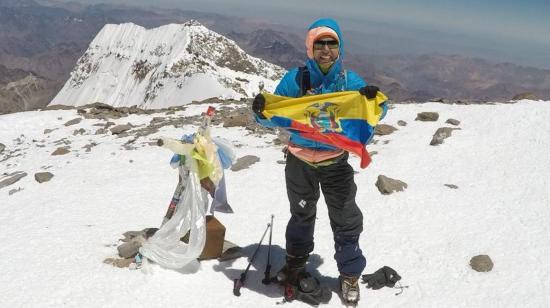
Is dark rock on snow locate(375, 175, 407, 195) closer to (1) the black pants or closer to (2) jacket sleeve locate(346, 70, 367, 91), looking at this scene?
(1) the black pants

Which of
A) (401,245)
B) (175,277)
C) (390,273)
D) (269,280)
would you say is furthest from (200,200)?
(401,245)

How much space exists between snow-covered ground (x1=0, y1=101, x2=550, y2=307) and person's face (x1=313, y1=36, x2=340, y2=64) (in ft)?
11.4

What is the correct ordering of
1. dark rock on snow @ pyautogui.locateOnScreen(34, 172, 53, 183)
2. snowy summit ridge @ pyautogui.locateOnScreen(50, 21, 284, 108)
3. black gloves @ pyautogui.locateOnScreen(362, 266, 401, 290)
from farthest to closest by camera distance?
snowy summit ridge @ pyautogui.locateOnScreen(50, 21, 284, 108)
dark rock on snow @ pyautogui.locateOnScreen(34, 172, 53, 183)
black gloves @ pyautogui.locateOnScreen(362, 266, 401, 290)

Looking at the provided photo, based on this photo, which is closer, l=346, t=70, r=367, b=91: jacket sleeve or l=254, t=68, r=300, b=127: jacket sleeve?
l=346, t=70, r=367, b=91: jacket sleeve

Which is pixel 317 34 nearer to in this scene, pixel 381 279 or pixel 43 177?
pixel 381 279

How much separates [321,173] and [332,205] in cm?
52

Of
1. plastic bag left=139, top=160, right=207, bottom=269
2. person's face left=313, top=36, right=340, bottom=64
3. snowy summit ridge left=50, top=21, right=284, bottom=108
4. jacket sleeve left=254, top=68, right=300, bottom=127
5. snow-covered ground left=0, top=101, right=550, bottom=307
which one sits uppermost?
person's face left=313, top=36, right=340, bottom=64

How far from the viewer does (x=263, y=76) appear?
111 m

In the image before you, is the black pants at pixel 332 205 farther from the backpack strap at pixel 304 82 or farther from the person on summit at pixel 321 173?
the backpack strap at pixel 304 82

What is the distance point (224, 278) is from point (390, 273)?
2.60 m

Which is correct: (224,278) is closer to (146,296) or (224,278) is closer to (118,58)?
(146,296)

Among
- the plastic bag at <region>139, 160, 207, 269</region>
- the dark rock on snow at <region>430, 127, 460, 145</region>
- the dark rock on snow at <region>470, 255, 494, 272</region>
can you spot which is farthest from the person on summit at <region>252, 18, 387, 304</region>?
the dark rock on snow at <region>430, 127, 460, 145</region>

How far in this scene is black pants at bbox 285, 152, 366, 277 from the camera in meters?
5.81

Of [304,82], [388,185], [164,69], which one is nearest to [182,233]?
[304,82]
